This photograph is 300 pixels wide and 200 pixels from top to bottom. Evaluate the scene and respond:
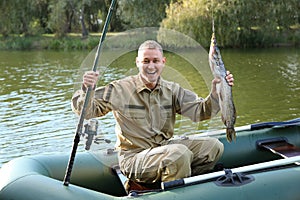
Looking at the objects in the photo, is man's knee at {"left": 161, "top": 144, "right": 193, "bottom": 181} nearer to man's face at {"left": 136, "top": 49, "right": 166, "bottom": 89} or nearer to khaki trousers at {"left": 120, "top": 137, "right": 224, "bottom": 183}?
khaki trousers at {"left": 120, "top": 137, "right": 224, "bottom": 183}

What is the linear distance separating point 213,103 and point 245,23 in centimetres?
1457

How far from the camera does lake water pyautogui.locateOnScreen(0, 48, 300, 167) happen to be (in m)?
6.06

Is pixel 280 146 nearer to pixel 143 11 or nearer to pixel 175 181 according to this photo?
pixel 175 181

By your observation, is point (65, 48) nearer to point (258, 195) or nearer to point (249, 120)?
point (249, 120)

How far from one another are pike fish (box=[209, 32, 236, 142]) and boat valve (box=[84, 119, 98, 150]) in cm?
81

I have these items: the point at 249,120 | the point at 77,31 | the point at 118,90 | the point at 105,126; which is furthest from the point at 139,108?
the point at 77,31

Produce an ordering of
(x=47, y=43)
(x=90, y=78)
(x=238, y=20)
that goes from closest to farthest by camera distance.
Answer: (x=90, y=78), (x=238, y=20), (x=47, y=43)

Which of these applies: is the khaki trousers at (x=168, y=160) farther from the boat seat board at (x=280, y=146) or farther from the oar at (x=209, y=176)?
the boat seat board at (x=280, y=146)

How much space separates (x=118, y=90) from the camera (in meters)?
2.97

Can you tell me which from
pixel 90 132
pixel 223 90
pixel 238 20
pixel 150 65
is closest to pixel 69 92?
pixel 90 132

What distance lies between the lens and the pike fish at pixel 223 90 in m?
2.61

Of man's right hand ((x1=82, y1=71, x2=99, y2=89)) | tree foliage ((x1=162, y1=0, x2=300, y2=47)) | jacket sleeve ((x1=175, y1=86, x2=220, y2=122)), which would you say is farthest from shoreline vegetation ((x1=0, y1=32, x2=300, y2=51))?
man's right hand ((x1=82, y1=71, x2=99, y2=89))

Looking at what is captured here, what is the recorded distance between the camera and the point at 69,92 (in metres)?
9.91

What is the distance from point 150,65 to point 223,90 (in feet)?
1.51
